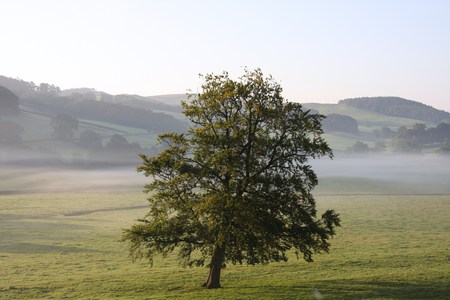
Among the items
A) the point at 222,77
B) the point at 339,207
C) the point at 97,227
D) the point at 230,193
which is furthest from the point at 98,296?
the point at 339,207

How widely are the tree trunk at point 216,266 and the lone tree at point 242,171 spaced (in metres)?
0.70

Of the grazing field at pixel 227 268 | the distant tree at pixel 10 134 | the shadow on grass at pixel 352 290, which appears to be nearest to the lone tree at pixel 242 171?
the shadow on grass at pixel 352 290

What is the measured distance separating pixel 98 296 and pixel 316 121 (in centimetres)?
1754

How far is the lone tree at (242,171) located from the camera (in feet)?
97.1

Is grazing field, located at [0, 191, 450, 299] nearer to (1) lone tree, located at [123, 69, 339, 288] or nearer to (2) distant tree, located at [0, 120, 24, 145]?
(1) lone tree, located at [123, 69, 339, 288]

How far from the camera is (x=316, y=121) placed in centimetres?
3017

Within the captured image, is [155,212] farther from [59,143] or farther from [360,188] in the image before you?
[59,143]

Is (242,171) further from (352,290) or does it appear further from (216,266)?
(352,290)

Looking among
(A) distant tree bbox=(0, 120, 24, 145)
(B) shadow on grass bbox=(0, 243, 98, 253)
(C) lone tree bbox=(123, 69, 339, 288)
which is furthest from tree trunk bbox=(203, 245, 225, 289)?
(A) distant tree bbox=(0, 120, 24, 145)

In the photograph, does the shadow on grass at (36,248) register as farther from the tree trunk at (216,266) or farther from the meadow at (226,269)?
the tree trunk at (216,266)

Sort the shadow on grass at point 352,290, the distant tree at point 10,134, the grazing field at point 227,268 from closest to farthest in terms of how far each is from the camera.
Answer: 1. the shadow on grass at point 352,290
2. the grazing field at point 227,268
3. the distant tree at point 10,134

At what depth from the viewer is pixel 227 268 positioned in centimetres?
4369

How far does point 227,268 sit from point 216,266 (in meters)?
11.6

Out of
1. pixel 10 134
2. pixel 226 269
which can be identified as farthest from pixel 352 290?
pixel 10 134
